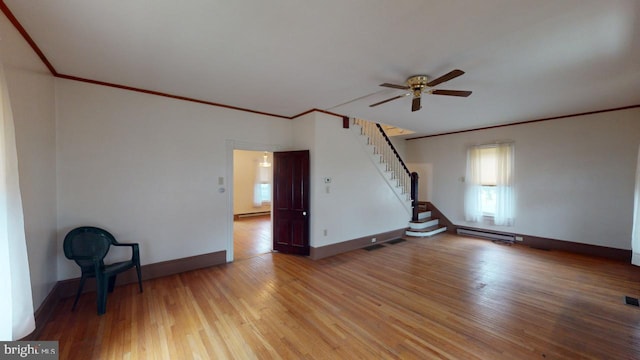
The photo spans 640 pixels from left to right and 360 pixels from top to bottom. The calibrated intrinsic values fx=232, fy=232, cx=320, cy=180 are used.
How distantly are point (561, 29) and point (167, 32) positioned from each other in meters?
3.52

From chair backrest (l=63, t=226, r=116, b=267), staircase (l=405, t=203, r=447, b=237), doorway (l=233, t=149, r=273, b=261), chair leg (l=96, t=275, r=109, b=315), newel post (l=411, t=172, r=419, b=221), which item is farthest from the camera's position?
doorway (l=233, t=149, r=273, b=261)

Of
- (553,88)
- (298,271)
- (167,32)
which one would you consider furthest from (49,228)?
(553,88)

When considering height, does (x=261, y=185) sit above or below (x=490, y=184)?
below

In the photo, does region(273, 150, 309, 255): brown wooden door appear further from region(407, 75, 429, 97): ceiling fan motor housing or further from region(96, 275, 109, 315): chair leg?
region(96, 275, 109, 315): chair leg

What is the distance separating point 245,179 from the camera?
359 inches

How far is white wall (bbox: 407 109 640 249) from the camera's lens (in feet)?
14.3

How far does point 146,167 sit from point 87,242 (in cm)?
118

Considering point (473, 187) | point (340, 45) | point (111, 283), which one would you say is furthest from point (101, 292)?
point (473, 187)

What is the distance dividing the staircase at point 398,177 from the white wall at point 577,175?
1852 mm

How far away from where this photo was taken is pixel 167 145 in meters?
3.66

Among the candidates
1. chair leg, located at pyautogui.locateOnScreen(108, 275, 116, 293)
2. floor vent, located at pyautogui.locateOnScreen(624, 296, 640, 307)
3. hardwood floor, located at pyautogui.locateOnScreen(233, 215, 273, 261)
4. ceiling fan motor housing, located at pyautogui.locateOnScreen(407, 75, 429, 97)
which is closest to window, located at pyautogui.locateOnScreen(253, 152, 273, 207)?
hardwood floor, located at pyautogui.locateOnScreen(233, 215, 273, 261)

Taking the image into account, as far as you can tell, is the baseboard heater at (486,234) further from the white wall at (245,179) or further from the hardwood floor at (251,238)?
the white wall at (245,179)

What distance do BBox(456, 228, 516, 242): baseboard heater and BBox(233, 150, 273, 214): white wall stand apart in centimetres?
674

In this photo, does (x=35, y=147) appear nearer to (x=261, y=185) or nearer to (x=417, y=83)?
(x=417, y=83)
